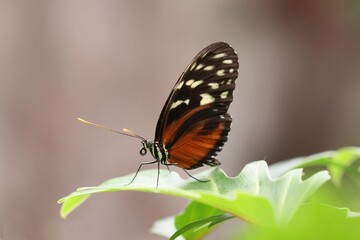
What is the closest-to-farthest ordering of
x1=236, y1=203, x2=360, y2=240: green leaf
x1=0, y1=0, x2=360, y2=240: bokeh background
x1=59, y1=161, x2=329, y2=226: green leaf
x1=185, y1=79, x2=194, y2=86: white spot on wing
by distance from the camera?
x1=236, y1=203, x2=360, y2=240: green leaf, x1=59, y1=161, x2=329, y2=226: green leaf, x1=185, y1=79, x2=194, y2=86: white spot on wing, x1=0, y1=0, x2=360, y2=240: bokeh background

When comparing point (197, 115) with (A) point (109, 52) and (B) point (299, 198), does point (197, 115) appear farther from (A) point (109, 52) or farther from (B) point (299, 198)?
(A) point (109, 52)

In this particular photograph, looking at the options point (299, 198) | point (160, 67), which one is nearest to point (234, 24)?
point (160, 67)

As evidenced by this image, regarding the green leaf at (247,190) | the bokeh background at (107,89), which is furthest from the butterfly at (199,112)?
the bokeh background at (107,89)

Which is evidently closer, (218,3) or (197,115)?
(197,115)

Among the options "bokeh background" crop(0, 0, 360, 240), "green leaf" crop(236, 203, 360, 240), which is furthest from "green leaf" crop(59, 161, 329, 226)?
"bokeh background" crop(0, 0, 360, 240)

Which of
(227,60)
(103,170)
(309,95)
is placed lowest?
(103,170)

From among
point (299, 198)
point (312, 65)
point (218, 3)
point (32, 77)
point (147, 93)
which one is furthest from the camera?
point (312, 65)

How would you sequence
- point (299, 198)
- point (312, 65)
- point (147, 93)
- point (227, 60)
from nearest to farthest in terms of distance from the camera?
1. point (299, 198)
2. point (227, 60)
3. point (147, 93)
4. point (312, 65)

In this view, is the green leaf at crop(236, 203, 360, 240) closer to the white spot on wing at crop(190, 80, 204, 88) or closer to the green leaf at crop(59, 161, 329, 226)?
the green leaf at crop(59, 161, 329, 226)
